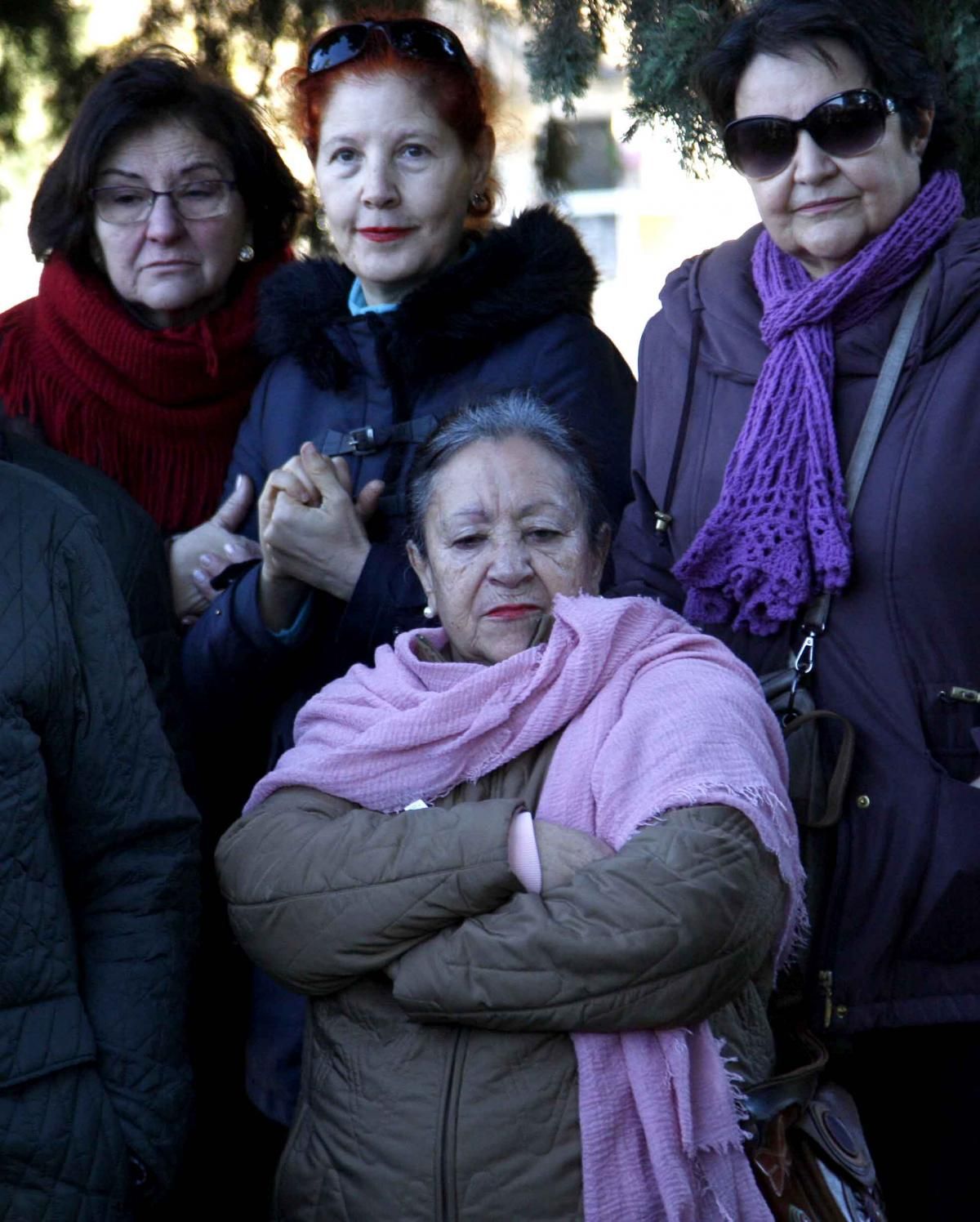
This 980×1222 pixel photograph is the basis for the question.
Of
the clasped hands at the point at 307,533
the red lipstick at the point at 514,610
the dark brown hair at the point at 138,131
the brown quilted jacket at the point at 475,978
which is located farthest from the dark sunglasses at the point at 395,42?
the brown quilted jacket at the point at 475,978

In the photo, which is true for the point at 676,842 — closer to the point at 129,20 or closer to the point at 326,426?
the point at 326,426

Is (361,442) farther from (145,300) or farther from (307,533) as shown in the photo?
(145,300)

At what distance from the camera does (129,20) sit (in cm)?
424

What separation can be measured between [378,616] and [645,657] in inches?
27.3

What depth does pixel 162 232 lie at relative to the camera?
341 cm

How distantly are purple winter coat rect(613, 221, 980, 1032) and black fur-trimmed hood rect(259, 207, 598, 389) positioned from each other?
2.26 ft

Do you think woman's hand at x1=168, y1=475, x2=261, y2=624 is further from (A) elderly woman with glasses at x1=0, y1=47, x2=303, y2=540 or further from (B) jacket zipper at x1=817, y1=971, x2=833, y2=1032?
(B) jacket zipper at x1=817, y1=971, x2=833, y2=1032

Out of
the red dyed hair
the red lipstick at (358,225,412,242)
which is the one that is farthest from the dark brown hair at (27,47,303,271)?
the red lipstick at (358,225,412,242)

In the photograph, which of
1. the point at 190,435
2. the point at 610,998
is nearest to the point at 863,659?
the point at 610,998

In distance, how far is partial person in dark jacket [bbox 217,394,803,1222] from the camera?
7.15ft

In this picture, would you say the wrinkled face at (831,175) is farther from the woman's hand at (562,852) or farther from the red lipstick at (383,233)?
the woman's hand at (562,852)

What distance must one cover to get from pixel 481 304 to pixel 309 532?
0.53 meters

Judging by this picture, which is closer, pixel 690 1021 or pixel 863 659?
pixel 690 1021

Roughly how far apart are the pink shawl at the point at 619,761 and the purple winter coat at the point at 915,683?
0.21 meters
